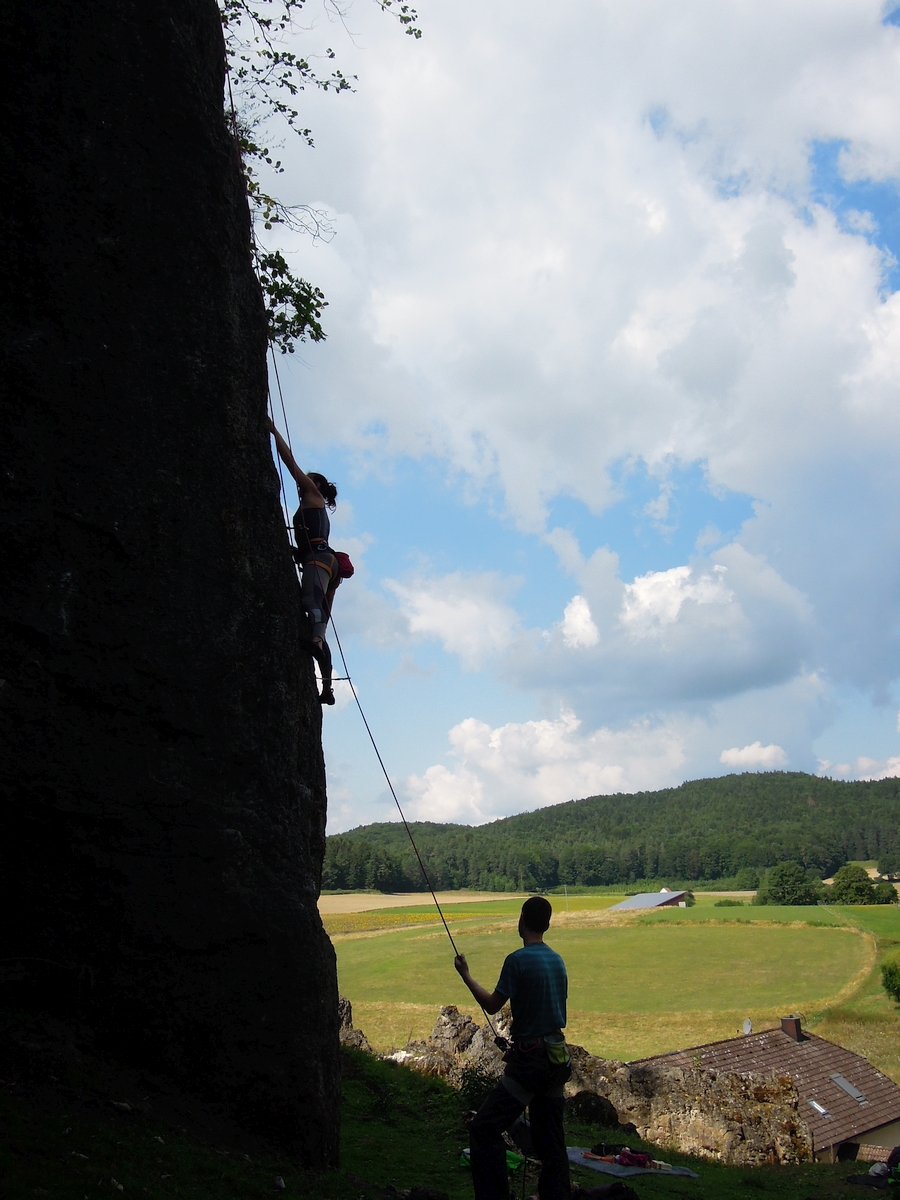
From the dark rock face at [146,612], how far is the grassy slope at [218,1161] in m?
0.61

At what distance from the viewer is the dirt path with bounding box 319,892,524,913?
120 m

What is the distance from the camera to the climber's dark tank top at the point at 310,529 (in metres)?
10.1

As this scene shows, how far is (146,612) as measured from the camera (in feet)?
25.7

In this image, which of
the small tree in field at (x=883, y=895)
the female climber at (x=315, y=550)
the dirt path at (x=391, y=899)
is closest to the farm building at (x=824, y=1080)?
the female climber at (x=315, y=550)

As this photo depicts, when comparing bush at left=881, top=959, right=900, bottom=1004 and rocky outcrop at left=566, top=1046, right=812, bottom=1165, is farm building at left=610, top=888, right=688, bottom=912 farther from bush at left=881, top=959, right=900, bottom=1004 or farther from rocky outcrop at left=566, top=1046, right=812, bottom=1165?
rocky outcrop at left=566, top=1046, right=812, bottom=1165

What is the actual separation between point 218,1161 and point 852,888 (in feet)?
463

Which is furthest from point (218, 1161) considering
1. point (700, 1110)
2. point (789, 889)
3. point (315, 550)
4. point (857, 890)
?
point (789, 889)

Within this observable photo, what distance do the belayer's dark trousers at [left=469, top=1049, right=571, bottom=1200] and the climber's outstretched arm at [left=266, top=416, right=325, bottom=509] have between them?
6149 mm

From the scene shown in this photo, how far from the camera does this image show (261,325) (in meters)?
9.61

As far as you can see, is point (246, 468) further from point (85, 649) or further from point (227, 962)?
point (227, 962)

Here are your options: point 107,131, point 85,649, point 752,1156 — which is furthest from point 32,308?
point 752,1156

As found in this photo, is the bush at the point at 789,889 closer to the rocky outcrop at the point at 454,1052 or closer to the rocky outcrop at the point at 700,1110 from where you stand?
the rocky outcrop at the point at 700,1110

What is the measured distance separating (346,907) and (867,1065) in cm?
9491

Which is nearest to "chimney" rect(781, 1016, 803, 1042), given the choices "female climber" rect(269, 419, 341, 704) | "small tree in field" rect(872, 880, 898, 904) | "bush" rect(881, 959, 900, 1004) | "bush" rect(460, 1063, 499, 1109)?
"bush" rect(460, 1063, 499, 1109)
